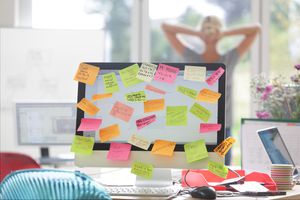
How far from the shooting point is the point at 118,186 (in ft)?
7.44

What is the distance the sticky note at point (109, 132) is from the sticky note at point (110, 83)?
0.13 meters

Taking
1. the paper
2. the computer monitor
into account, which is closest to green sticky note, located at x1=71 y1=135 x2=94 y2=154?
the computer monitor

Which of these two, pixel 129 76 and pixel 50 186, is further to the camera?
pixel 129 76

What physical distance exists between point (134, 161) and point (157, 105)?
0.22 m

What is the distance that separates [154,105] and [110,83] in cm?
19

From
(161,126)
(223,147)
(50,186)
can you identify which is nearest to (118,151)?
(161,126)

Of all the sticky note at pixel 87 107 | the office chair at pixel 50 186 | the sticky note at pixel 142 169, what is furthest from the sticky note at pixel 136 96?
the office chair at pixel 50 186

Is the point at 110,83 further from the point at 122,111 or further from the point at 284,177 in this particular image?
the point at 284,177

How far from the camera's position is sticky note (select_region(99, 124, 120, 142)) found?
89.0 inches

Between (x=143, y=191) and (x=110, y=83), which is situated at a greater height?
(x=110, y=83)

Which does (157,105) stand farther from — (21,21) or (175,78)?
(21,21)

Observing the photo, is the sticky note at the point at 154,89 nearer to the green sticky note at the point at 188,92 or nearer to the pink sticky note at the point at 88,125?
the green sticky note at the point at 188,92

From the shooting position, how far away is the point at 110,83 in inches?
89.9

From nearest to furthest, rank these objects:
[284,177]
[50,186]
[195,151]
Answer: [50,186]
[195,151]
[284,177]
